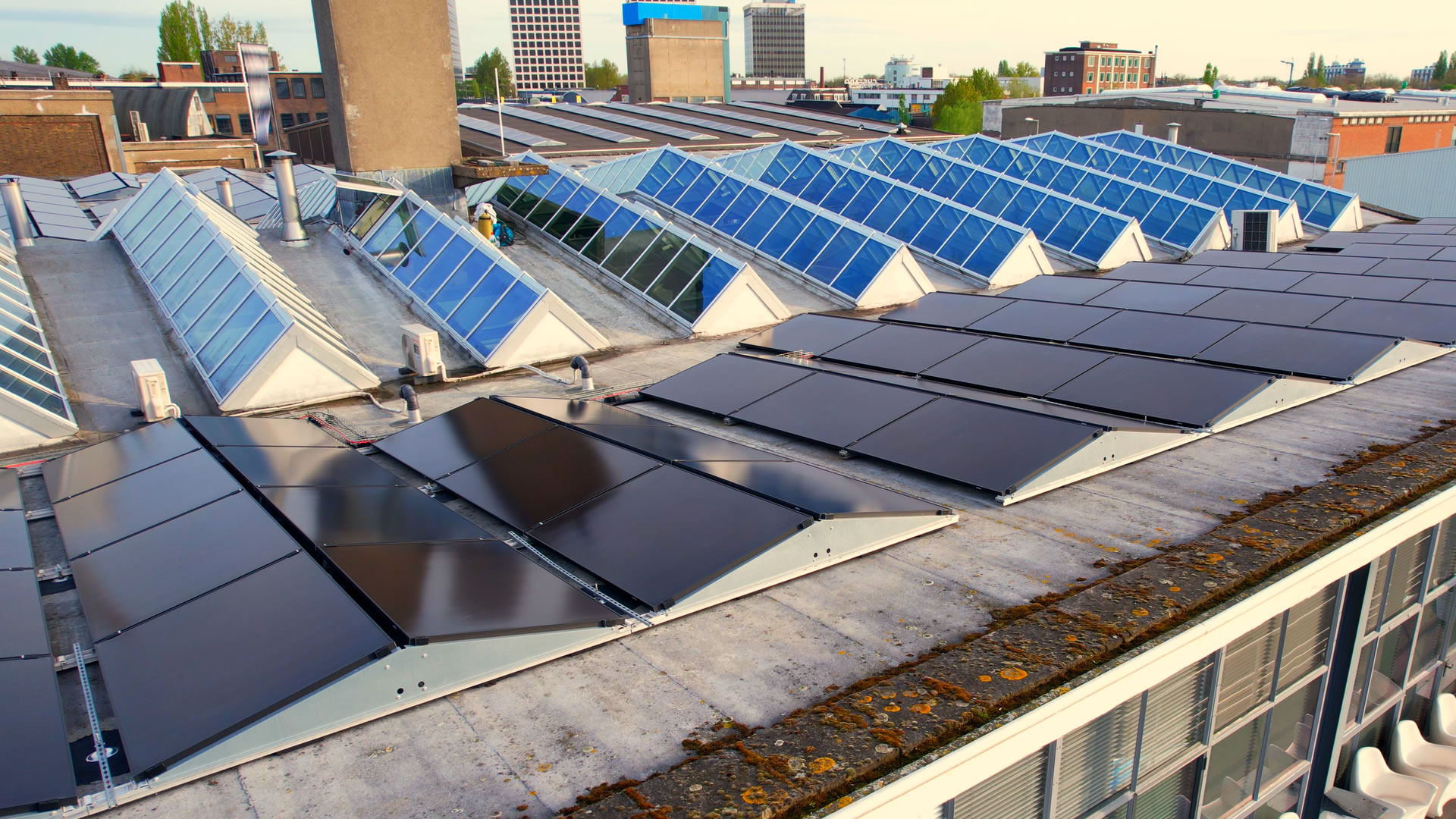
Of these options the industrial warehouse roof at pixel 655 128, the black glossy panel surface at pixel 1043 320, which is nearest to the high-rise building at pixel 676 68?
the industrial warehouse roof at pixel 655 128

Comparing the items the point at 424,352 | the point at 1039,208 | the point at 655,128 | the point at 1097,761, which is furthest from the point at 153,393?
the point at 655,128

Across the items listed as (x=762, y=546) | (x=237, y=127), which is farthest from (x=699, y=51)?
(x=762, y=546)

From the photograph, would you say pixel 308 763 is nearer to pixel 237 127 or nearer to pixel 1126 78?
pixel 237 127

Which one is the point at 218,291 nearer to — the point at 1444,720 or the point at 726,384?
the point at 726,384

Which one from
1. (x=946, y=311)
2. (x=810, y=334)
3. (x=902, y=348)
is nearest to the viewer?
(x=902, y=348)

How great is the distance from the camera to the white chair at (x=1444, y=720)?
12.5m

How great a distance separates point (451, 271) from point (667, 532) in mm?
13927

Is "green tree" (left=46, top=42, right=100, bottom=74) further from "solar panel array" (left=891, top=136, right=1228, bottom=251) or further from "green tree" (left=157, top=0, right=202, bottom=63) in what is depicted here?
"solar panel array" (left=891, top=136, right=1228, bottom=251)

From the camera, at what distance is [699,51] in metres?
87.1

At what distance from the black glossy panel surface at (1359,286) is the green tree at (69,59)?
212821 mm

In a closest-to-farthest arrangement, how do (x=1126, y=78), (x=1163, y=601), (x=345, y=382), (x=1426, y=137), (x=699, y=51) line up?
(x=1163, y=601) → (x=345, y=382) → (x=1426, y=137) → (x=699, y=51) → (x=1126, y=78)

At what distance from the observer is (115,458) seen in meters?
10.9

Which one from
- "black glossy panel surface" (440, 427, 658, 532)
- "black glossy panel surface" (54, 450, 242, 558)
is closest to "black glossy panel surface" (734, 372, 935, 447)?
"black glossy panel surface" (440, 427, 658, 532)

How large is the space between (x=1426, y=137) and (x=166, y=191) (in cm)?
9264
